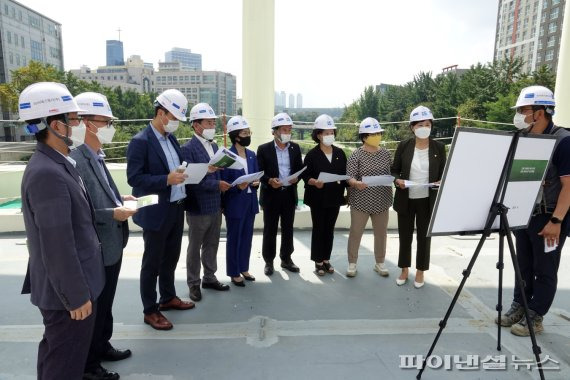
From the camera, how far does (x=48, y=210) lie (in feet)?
4.86

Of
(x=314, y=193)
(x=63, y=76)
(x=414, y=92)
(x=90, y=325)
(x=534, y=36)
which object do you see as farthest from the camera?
(x=534, y=36)

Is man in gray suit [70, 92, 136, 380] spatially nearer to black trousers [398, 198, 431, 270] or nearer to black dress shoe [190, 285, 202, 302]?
black dress shoe [190, 285, 202, 302]

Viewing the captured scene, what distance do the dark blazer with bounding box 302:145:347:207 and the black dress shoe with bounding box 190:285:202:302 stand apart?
138 centimetres

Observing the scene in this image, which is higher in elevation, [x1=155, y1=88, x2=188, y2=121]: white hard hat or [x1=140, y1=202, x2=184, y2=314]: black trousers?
[x1=155, y1=88, x2=188, y2=121]: white hard hat

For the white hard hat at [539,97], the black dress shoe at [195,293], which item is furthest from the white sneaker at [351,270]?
the white hard hat at [539,97]

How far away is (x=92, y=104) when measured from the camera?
2.22m

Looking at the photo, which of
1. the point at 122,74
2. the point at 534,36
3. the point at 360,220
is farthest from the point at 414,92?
the point at 122,74

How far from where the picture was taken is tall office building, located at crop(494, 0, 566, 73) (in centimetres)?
6069

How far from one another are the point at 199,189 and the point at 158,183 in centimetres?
59

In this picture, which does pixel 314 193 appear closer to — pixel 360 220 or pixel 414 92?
pixel 360 220

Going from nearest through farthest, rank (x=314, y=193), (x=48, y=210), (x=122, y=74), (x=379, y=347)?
1. (x=48, y=210)
2. (x=379, y=347)
3. (x=314, y=193)
4. (x=122, y=74)

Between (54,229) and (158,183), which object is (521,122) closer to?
(158,183)

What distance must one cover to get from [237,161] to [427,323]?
77.4 inches

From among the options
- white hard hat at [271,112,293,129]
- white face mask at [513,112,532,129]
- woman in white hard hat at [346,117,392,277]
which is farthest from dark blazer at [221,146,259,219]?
white face mask at [513,112,532,129]
